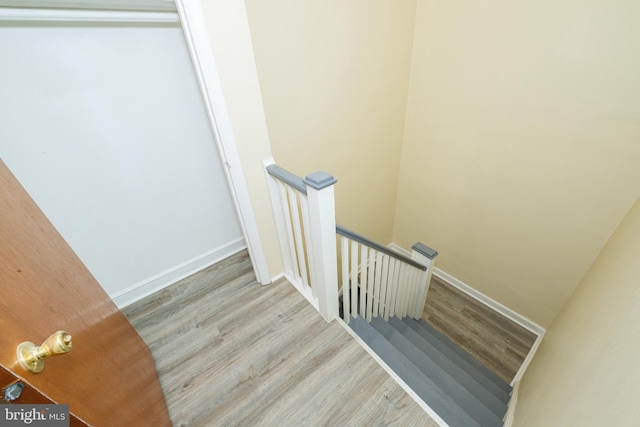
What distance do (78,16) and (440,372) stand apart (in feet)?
9.57

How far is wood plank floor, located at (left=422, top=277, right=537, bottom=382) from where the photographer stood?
2010 millimetres

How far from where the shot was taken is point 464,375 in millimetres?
1812

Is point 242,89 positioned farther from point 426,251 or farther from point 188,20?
point 426,251

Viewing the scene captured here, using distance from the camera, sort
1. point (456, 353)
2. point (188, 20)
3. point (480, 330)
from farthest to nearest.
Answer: point (480, 330) < point (456, 353) < point (188, 20)

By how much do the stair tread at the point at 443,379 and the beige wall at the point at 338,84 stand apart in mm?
1064

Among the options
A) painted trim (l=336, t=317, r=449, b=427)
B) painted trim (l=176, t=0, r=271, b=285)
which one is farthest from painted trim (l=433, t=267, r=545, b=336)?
painted trim (l=176, t=0, r=271, b=285)

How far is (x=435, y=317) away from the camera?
241cm

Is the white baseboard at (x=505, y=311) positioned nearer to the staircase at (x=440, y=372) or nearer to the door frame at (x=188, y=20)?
the staircase at (x=440, y=372)

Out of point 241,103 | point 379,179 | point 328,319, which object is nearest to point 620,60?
point 379,179

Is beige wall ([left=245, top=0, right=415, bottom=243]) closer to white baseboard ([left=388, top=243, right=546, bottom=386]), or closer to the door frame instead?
the door frame

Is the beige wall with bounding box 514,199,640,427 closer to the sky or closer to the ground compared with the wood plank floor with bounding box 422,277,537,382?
closer to the sky

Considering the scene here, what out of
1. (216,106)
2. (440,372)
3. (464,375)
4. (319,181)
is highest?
(216,106)

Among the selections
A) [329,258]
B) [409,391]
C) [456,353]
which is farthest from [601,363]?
[456,353]

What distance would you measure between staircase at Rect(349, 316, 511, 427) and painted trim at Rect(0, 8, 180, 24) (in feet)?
7.21
